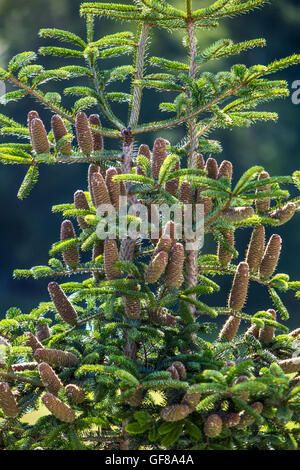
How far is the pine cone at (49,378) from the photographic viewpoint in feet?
5.58

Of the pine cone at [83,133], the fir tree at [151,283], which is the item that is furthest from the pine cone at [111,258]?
the pine cone at [83,133]

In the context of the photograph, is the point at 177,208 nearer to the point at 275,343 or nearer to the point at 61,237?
the point at 61,237

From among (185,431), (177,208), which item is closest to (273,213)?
(177,208)

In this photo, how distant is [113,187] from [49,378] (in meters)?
0.68

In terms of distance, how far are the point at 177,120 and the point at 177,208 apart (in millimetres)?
376

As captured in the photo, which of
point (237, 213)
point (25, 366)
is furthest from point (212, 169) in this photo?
point (25, 366)

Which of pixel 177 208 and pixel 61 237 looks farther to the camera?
pixel 61 237

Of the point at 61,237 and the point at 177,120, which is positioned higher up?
the point at 177,120

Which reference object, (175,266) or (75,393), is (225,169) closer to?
(175,266)

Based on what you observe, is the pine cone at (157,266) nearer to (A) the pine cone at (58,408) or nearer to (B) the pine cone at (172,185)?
(B) the pine cone at (172,185)

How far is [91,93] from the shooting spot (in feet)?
7.38

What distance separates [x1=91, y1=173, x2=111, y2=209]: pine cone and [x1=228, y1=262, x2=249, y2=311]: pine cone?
533 millimetres

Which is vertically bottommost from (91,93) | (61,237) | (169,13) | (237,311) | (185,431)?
(185,431)

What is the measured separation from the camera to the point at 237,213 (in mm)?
1868
